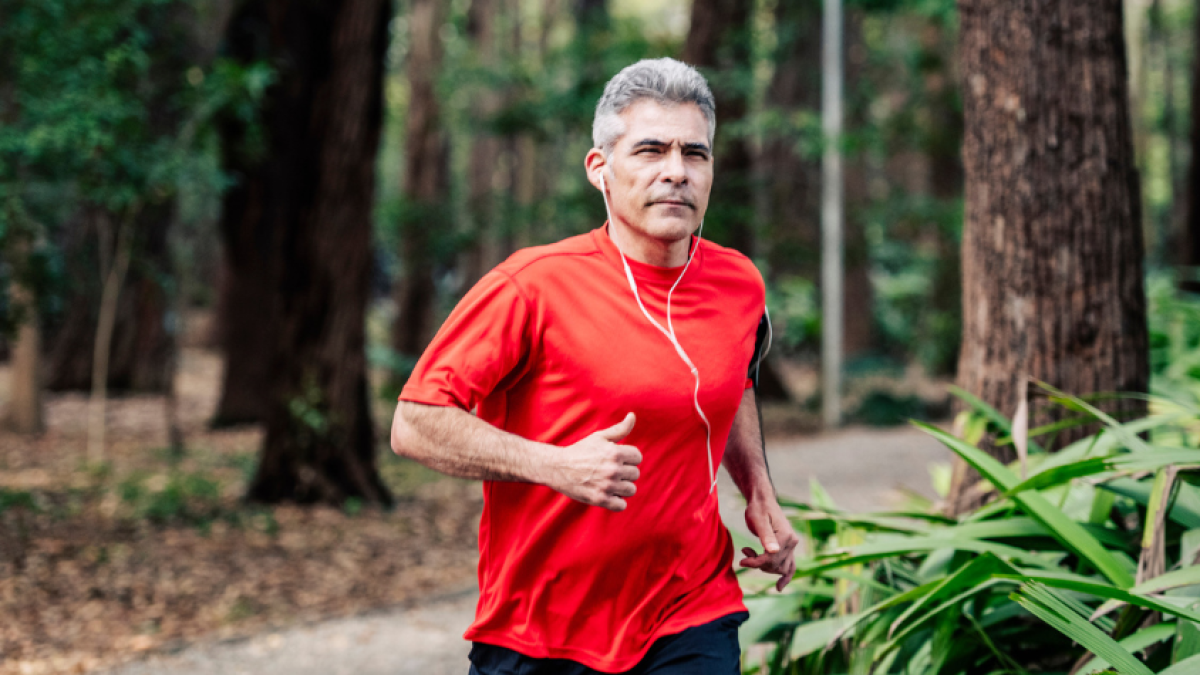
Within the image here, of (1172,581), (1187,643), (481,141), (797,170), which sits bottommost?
(1187,643)

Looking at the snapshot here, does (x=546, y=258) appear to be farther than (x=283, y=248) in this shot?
No

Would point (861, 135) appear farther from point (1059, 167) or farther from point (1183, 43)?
point (1183, 43)

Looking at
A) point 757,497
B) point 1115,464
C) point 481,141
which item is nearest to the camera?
point 757,497

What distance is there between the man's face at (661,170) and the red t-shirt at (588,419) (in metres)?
0.12

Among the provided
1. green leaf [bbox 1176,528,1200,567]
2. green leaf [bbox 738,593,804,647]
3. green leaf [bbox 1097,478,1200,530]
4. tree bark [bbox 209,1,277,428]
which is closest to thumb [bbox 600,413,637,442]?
green leaf [bbox 738,593,804,647]

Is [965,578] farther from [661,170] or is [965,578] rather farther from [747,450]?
[661,170]

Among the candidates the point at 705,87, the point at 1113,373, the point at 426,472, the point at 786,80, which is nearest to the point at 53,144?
the point at 426,472

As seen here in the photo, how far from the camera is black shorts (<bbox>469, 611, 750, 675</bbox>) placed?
221 cm

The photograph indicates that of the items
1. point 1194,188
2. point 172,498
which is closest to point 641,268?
point 172,498

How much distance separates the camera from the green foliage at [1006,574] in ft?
9.25

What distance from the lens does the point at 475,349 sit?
2.09 metres

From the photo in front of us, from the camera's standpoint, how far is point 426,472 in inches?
429

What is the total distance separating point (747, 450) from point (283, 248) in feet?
20.5

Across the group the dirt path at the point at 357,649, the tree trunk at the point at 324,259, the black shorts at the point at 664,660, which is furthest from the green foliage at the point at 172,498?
the black shorts at the point at 664,660
